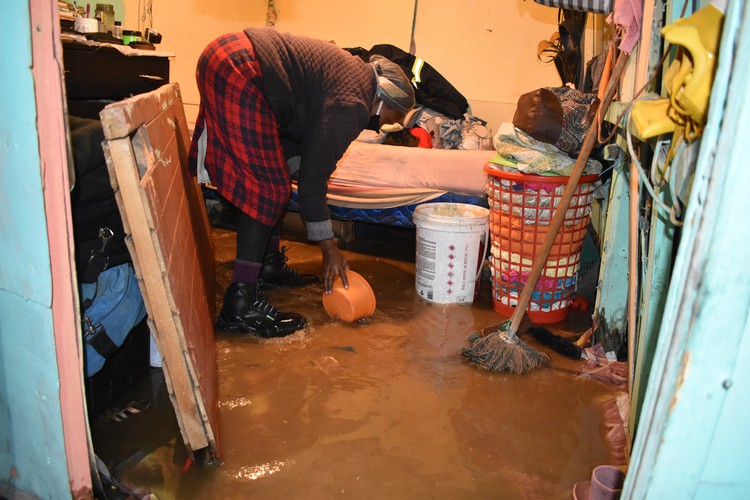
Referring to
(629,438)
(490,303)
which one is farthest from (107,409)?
(490,303)

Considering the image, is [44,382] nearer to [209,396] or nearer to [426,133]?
[209,396]

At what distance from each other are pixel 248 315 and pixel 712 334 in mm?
1753

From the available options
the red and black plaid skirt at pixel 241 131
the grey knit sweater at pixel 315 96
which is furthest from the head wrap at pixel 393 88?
the red and black plaid skirt at pixel 241 131

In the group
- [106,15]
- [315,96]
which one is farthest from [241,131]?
[106,15]

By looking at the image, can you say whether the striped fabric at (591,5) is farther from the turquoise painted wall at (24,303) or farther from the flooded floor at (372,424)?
the turquoise painted wall at (24,303)

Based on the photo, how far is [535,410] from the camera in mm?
1780

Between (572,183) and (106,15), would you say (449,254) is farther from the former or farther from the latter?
(106,15)

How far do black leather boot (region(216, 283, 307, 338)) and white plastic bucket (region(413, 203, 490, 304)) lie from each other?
2.20 ft

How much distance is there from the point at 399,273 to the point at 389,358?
38.1 inches

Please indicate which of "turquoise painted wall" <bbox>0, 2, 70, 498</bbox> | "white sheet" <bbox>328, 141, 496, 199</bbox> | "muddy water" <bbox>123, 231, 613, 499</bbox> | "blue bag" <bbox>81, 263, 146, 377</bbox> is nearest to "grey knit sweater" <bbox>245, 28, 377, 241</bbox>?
"muddy water" <bbox>123, 231, 613, 499</bbox>

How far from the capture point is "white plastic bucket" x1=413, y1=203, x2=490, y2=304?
248 cm

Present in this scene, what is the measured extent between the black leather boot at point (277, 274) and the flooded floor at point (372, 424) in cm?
40

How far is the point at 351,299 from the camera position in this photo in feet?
7.30

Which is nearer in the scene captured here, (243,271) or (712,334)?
(712,334)
